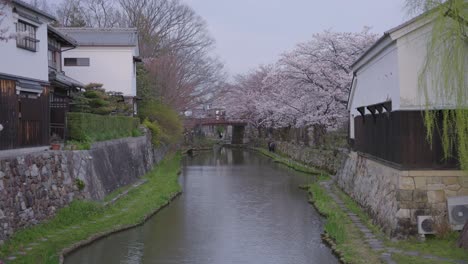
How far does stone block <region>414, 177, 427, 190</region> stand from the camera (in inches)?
418

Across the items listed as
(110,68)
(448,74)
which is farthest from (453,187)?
(110,68)

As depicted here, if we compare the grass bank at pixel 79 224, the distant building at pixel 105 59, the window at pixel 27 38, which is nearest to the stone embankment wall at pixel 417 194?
the grass bank at pixel 79 224

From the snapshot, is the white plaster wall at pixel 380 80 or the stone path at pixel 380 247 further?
the white plaster wall at pixel 380 80

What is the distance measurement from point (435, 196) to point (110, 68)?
21.2 meters

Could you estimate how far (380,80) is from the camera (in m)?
13.0

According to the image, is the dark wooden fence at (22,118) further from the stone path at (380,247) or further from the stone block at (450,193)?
the stone block at (450,193)

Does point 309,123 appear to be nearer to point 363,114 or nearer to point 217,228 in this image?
point 363,114

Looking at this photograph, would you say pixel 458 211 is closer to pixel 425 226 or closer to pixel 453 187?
pixel 453 187

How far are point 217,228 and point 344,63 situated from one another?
49.4 ft

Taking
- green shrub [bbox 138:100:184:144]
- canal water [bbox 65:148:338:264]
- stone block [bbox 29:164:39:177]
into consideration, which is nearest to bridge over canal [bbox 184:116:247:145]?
green shrub [bbox 138:100:184:144]

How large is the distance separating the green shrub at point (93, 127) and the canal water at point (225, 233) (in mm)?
3661

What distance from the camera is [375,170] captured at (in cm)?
1372

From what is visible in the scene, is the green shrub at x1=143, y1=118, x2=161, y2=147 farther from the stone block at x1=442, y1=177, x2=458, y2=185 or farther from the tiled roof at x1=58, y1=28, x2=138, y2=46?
the stone block at x1=442, y1=177, x2=458, y2=185

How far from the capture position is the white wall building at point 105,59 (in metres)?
27.4
